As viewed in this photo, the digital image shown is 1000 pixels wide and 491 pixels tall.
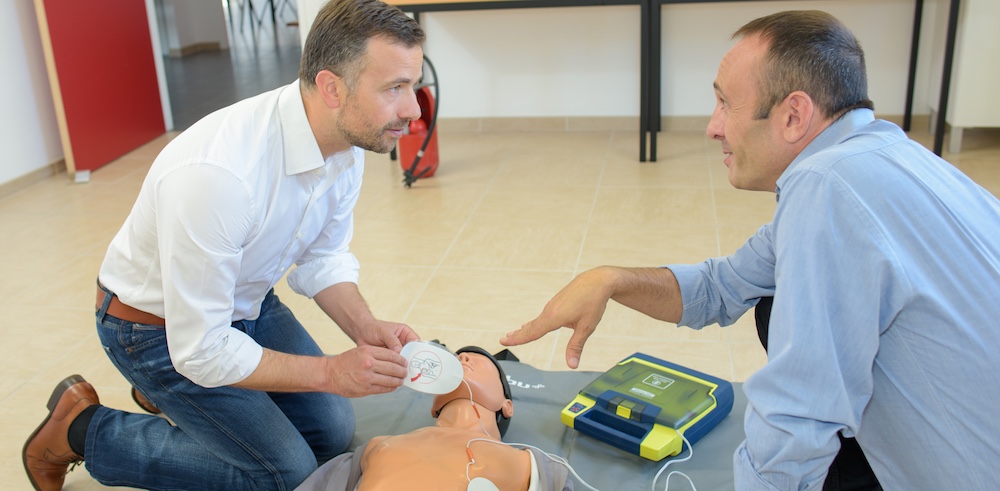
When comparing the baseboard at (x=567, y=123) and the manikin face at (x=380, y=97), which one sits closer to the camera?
the manikin face at (x=380, y=97)

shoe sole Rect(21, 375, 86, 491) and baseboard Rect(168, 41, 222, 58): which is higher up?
shoe sole Rect(21, 375, 86, 491)

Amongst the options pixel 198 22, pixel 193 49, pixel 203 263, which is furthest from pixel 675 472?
pixel 198 22

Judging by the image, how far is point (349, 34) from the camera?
1631mm

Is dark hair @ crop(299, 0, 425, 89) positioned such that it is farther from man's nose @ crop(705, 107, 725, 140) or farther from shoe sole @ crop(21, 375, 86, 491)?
shoe sole @ crop(21, 375, 86, 491)

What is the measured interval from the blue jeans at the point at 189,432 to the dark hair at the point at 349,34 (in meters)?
0.59

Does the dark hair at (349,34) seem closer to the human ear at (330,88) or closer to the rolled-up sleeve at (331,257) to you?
the human ear at (330,88)

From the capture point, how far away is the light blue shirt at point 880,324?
1.17m

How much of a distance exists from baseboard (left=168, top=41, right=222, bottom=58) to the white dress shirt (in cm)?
708

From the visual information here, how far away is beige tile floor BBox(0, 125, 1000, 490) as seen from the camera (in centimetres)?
251

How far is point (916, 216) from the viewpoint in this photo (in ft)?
3.89

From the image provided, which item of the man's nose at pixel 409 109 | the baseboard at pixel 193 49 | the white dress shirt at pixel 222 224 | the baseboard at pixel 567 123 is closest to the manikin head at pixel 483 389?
the white dress shirt at pixel 222 224

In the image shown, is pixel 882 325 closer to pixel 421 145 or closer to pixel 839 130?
pixel 839 130

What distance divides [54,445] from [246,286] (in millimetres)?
553

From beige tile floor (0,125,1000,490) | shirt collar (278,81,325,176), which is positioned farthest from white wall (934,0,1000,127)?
Result: shirt collar (278,81,325,176)
